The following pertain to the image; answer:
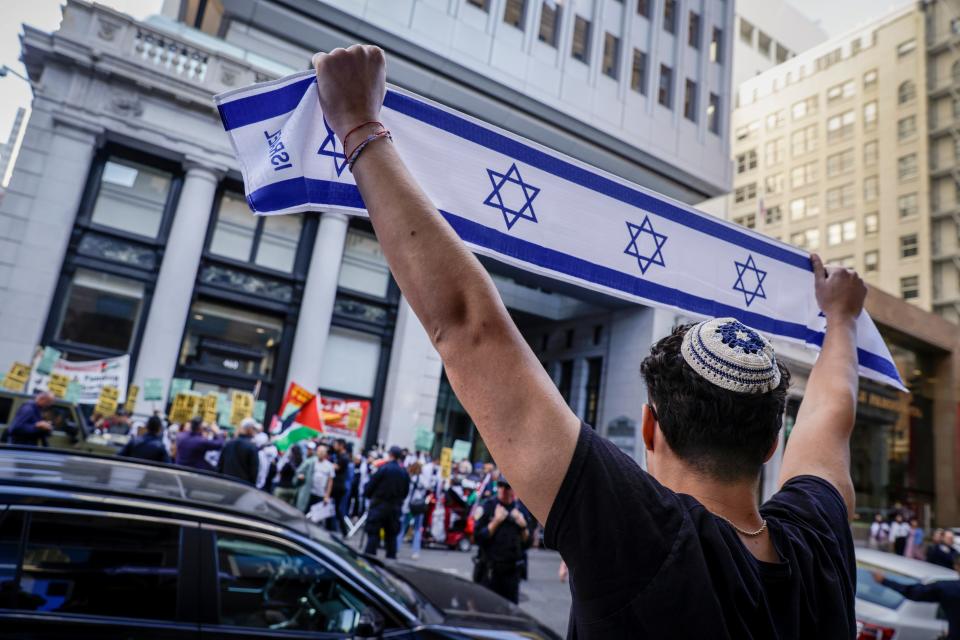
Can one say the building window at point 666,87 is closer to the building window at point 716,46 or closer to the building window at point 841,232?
the building window at point 716,46

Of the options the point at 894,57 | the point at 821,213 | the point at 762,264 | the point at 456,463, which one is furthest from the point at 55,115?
the point at 894,57

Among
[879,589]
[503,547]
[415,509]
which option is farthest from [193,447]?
[879,589]

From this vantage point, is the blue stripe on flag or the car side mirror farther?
the car side mirror

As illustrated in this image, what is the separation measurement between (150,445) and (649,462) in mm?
8844

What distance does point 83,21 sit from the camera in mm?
17031

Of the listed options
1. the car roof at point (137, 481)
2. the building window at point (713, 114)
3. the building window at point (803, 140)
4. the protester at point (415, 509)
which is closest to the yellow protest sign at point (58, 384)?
the protester at point (415, 509)

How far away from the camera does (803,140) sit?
54406mm

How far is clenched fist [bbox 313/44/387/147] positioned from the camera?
1.31 meters

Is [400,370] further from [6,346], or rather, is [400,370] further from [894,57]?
[894,57]

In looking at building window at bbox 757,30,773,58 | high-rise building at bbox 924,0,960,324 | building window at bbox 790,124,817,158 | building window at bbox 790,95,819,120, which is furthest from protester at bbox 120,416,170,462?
building window at bbox 757,30,773,58

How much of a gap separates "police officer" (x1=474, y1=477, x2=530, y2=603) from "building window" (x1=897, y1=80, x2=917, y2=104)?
57107 mm

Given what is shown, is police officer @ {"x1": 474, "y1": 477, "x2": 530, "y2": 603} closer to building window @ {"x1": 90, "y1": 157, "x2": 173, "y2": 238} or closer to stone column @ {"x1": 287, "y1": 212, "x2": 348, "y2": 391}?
stone column @ {"x1": 287, "y1": 212, "x2": 348, "y2": 391}

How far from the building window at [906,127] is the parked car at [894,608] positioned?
169 ft

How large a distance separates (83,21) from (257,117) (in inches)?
791
